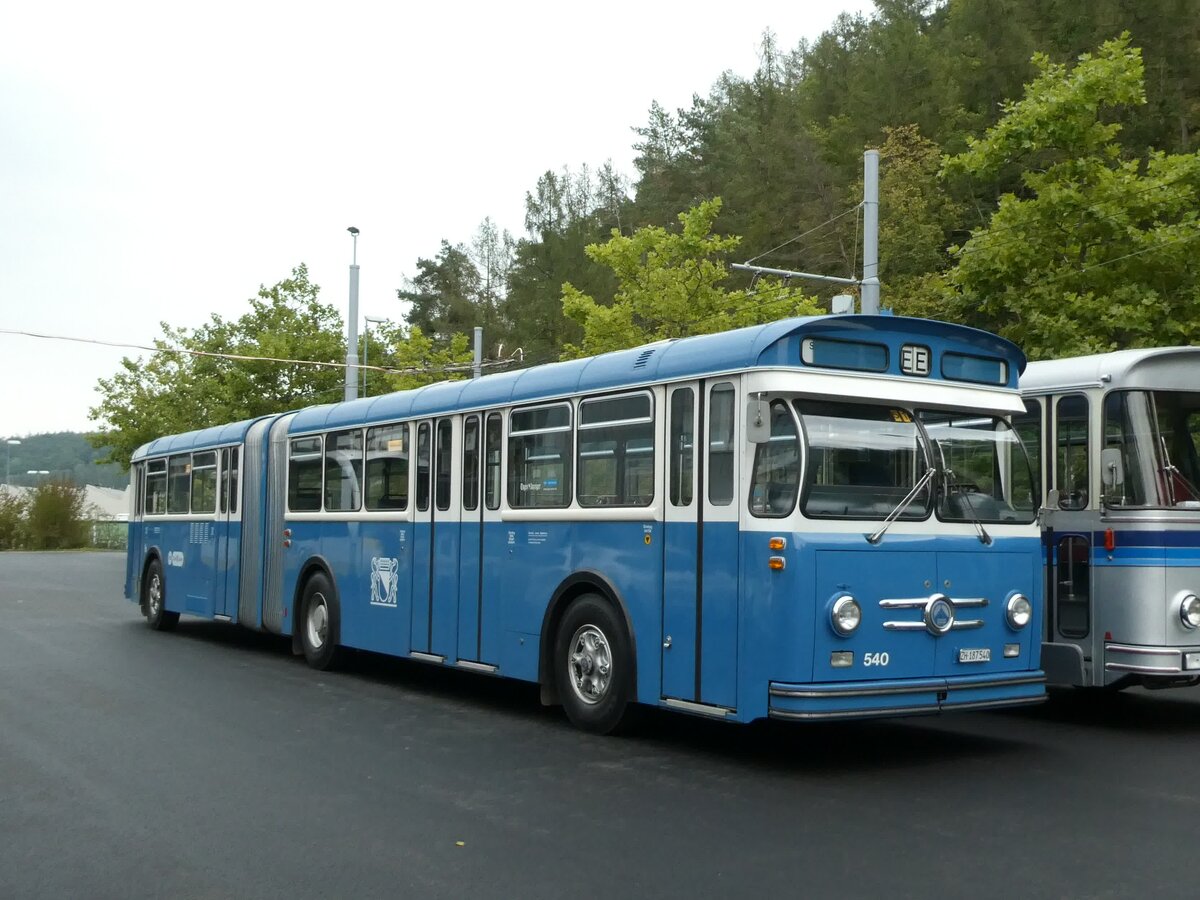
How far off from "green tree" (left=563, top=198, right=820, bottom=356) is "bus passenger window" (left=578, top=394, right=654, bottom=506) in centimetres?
2336

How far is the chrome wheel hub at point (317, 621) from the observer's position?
15.4 meters

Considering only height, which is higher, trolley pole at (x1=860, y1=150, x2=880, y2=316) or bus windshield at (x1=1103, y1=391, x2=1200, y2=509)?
trolley pole at (x1=860, y1=150, x2=880, y2=316)

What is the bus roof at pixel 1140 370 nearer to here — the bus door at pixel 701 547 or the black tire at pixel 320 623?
the bus door at pixel 701 547

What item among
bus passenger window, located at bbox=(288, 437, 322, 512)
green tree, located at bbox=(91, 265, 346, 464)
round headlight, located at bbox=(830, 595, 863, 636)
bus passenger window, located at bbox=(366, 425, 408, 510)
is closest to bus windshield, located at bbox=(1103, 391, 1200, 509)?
round headlight, located at bbox=(830, 595, 863, 636)

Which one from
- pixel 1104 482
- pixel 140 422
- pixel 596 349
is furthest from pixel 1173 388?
pixel 140 422

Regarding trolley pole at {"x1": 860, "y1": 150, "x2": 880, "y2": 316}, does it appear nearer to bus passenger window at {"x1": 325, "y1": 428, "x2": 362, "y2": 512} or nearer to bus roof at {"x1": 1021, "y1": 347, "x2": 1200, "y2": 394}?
bus passenger window at {"x1": 325, "y1": 428, "x2": 362, "y2": 512}

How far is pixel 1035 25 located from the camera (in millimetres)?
43594

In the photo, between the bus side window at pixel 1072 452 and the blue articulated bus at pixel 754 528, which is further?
the bus side window at pixel 1072 452

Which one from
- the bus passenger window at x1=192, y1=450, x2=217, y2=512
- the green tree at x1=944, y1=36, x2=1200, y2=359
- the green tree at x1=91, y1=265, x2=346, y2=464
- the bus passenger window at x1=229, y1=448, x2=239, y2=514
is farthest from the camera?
the green tree at x1=91, y1=265, x2=346, y2=464

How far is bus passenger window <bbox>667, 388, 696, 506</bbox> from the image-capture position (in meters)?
9.68

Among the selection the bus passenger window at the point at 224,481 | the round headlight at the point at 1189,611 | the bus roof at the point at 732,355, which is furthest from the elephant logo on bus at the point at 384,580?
the round headlight at the point at 1189,611

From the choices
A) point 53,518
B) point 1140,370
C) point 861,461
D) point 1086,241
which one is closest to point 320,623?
point 861,461

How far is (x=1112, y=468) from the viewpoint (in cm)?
1073

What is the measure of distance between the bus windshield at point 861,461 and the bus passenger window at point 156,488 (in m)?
14.2
